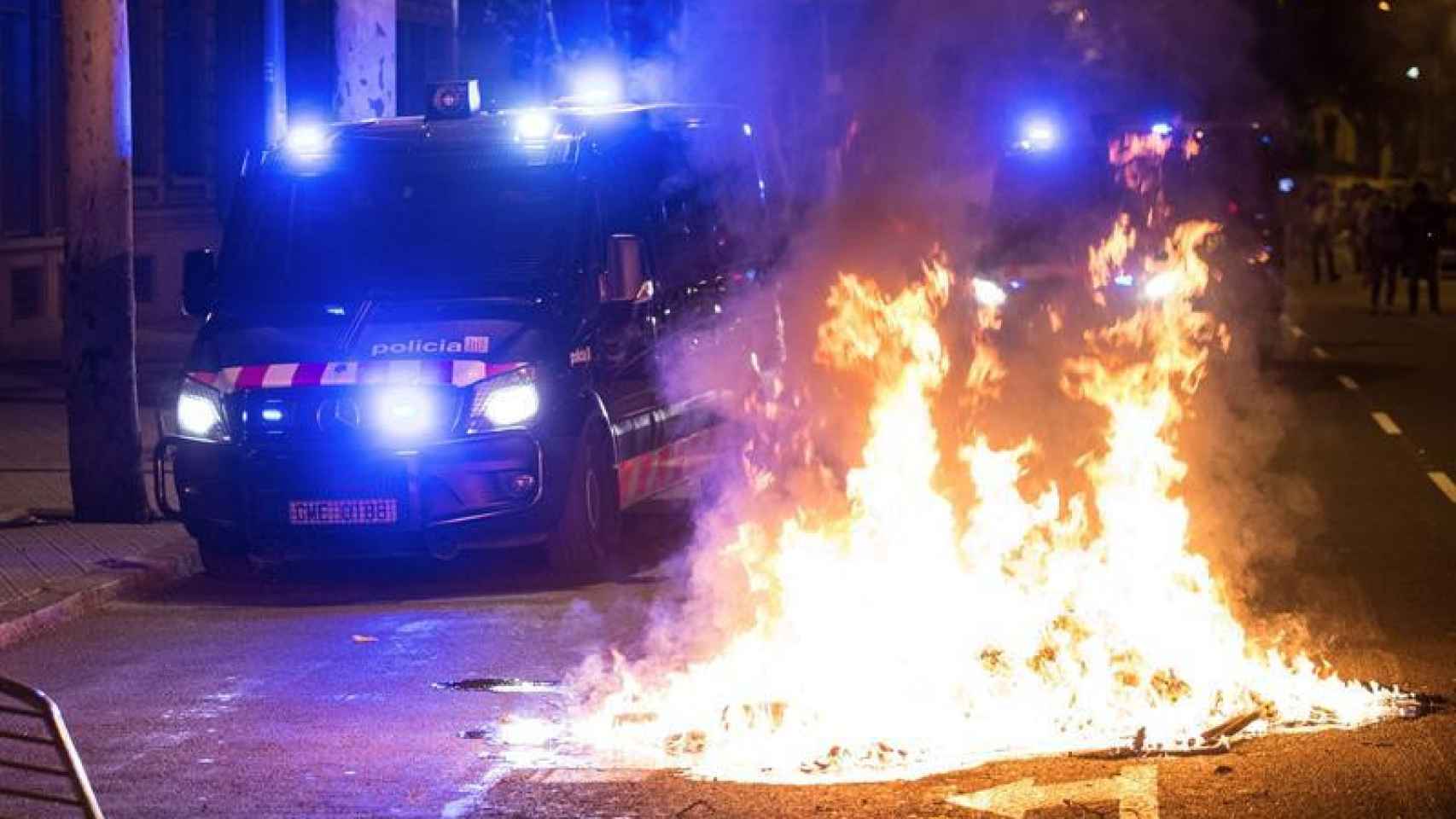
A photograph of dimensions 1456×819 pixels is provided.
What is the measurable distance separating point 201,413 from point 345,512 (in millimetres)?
963

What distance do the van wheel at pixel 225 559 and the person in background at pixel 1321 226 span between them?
3809cm

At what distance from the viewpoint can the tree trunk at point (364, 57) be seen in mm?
17828

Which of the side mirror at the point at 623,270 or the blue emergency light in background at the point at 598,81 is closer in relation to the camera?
the side mirror at the point at 623,270

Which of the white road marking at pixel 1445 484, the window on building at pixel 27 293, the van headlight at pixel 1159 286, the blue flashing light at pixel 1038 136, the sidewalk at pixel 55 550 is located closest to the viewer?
the sidewalk at pixel 55 550

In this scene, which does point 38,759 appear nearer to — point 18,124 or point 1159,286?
point 1159,286

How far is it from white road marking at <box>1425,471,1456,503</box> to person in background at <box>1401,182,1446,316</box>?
2127 cm

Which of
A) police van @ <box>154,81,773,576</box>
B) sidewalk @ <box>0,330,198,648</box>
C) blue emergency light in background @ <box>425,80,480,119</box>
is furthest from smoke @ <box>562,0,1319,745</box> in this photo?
sidewalk @ <box>0,330,198,648</box>

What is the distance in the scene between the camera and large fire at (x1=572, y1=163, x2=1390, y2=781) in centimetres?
770

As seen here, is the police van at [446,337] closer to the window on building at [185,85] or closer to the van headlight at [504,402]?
the van headlight at [504,402]

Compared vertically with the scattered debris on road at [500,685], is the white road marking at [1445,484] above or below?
above

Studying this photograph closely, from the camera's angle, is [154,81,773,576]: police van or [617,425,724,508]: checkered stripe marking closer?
[154,81,773,576]: police van

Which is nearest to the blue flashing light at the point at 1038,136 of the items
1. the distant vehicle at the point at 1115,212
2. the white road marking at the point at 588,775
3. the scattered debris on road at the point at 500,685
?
the distant vehicle at the point at 1115,212

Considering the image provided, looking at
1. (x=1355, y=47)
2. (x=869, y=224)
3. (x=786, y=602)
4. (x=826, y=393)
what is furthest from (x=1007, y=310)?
(x=1355, y=47)

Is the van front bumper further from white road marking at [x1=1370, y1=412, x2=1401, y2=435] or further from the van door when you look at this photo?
white road marking at [x1=1370, y1=412, x2=1401, y2=435]
